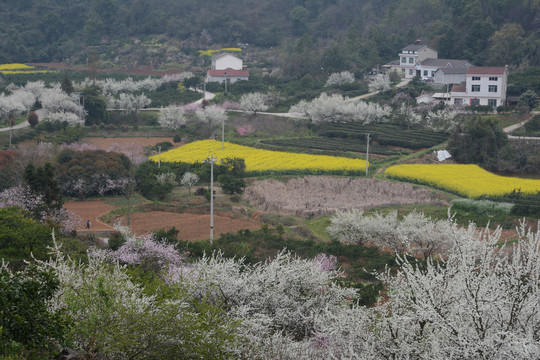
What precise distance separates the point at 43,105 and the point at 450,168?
37601mm

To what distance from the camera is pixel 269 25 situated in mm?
115000

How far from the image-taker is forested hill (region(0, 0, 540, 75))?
281 ft

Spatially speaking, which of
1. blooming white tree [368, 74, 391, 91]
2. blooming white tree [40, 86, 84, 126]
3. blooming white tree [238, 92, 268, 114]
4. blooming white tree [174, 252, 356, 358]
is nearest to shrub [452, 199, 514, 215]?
blooming white tree [174, 252, 356, 358]

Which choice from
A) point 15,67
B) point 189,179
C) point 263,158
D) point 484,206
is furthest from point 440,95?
point 15,67

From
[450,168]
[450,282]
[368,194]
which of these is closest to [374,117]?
[450,168]

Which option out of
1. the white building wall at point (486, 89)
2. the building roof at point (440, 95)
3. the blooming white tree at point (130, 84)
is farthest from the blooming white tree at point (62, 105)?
the white building wall at point (486, 89)

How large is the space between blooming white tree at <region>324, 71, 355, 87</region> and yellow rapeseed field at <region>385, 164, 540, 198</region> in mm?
31831

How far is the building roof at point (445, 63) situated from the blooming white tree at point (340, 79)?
817cm

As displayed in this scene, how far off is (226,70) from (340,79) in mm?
14190

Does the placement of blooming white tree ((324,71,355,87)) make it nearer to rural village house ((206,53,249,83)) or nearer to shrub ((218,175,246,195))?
rural village house ((206,53,249,83))

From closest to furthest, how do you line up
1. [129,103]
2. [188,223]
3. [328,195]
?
[188,223], [328,195], [129,103]

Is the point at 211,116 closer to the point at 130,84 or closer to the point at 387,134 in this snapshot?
the point at 387,134

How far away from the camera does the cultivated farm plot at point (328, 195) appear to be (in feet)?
131

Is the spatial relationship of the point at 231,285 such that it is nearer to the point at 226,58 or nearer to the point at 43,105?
the point at 43,105
